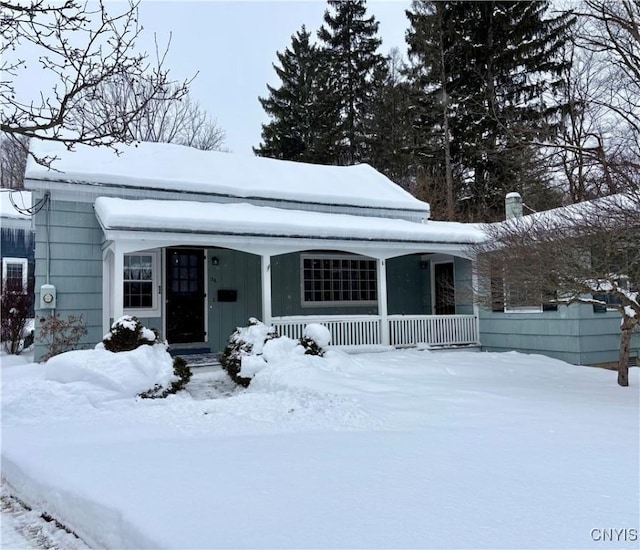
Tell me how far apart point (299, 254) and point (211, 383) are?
4.69 m

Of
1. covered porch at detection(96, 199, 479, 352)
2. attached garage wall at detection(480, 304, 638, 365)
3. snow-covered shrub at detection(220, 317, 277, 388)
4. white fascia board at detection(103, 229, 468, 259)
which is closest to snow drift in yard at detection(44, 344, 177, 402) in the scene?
snow-covered shrub at detection(220, 317, 277, 388)

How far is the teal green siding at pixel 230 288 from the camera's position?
11172 mm

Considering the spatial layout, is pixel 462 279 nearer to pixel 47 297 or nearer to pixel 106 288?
pixel 106 288

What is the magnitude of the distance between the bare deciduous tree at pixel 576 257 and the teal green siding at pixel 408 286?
211 inches

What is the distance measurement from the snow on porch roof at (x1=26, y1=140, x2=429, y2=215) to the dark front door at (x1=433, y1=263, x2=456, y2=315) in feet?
5.33

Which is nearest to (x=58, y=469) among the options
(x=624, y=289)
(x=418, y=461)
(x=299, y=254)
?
(x=418, y=461)

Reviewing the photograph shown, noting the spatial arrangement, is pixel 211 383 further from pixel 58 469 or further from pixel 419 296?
pixel 419 296

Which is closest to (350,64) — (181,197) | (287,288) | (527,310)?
(287,288)

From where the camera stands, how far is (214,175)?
1204 centimetres

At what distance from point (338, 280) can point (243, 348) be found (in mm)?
4951

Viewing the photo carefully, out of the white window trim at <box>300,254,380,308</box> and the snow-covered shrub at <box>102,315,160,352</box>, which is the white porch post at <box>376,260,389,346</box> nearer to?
the white window trim at <box>300,254,380,308</box>

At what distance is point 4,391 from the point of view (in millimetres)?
6238

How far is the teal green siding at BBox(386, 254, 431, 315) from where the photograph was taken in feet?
44.2

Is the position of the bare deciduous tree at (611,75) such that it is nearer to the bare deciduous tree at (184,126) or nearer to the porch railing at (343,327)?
the porch railing at (343,327)
